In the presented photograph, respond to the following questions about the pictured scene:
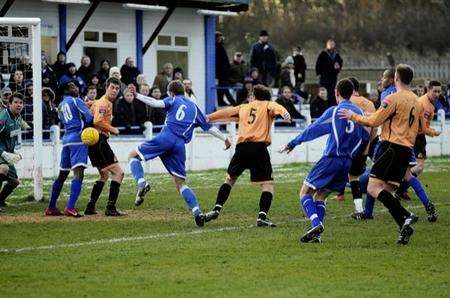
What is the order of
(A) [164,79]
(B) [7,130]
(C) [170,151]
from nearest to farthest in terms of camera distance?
(C) [170,151], (B) [7,130], (A) [164,79]

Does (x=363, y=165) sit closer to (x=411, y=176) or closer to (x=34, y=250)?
(x=411, y=176)

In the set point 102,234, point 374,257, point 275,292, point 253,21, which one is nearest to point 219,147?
point 102,234

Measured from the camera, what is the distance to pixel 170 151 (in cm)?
1816

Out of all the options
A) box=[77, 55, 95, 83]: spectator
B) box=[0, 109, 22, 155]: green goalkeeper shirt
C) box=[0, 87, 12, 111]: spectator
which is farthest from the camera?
box=[77, 55, 95, 83]: spectator

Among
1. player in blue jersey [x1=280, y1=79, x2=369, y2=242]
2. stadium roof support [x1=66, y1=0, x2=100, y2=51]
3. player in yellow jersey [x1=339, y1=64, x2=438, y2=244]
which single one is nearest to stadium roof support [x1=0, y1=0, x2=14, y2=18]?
stadium roof support [x1=66, y1=0, x2=100, y2=51]

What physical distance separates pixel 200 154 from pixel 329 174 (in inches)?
583

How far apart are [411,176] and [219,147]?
40.3 ft

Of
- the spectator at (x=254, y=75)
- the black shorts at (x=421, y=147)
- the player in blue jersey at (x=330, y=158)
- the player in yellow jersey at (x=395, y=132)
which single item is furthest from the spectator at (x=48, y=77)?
the player in yellow jersey at (x=395, y=132)

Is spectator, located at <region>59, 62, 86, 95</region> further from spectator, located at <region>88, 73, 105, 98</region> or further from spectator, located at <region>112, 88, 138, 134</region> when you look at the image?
spectator, located at <region>112, 88, 138, 134</region>

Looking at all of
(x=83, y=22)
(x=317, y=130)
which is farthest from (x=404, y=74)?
(x=83, y=22)

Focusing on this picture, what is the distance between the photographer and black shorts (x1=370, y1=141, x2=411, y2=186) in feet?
52.4

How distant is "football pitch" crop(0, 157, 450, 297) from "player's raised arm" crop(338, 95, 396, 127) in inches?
56.5

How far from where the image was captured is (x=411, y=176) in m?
19.3

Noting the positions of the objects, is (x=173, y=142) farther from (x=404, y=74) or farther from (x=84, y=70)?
(x=84, y=70)
